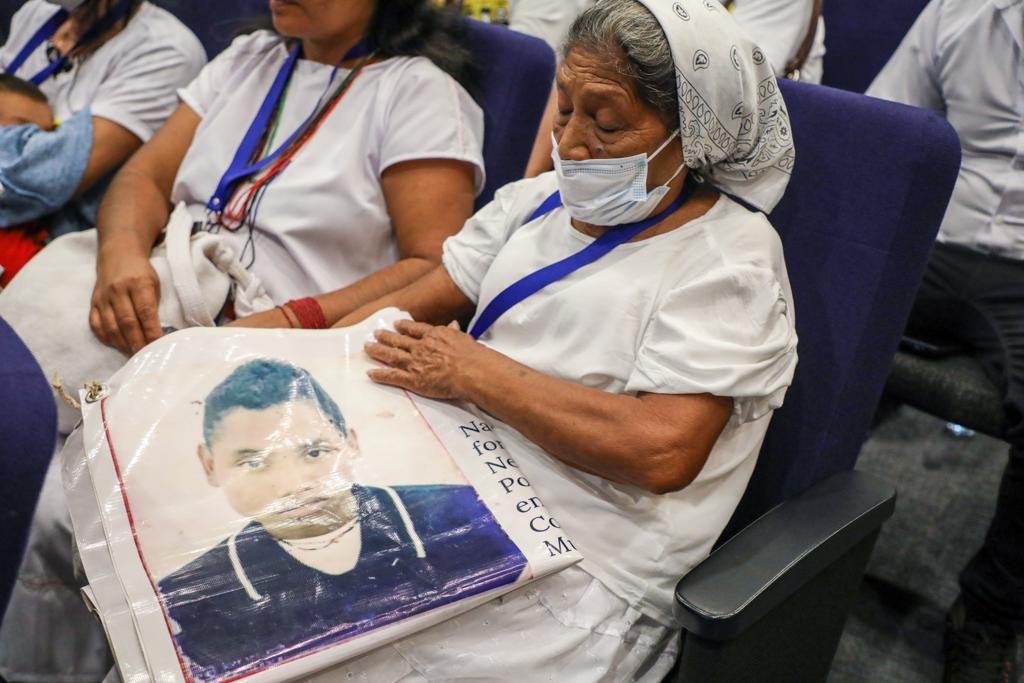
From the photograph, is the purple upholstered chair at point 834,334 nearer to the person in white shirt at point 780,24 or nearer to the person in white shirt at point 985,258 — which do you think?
the person in white shirt at point 985,258

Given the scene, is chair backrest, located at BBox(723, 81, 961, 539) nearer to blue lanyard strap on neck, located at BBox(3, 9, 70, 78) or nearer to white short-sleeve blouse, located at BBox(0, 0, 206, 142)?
white short-sleeve blouse, located at BBox(0, 0, 206, 142)

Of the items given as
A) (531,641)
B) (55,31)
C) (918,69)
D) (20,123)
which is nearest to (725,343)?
(531,641)

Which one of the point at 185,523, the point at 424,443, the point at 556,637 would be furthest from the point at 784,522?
the point at 185,523

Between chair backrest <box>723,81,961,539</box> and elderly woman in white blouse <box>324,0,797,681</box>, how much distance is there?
0.16m

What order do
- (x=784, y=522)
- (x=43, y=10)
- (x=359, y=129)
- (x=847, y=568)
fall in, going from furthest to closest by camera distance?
(x=43, y=10), (x=359, y=129), (x=847, y=568), (x=784, y=522)

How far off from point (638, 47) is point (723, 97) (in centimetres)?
12

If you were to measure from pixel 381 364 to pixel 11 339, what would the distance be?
1.68ft

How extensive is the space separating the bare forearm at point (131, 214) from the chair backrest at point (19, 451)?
33.0 inches

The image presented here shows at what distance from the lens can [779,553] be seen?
1.17 meters

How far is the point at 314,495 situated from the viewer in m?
1.14

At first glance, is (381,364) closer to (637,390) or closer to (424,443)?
(424,443)

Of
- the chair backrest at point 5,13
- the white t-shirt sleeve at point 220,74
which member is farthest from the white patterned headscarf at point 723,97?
the chair backrest at point 5,13

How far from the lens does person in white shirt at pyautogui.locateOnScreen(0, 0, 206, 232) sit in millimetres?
2096

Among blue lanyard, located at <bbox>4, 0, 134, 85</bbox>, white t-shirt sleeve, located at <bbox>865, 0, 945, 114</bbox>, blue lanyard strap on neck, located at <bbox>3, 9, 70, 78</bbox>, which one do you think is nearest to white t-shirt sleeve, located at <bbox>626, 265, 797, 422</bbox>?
white t-shirt sleeve, located at <bbox>865, 0, 945, 114</bbox>
